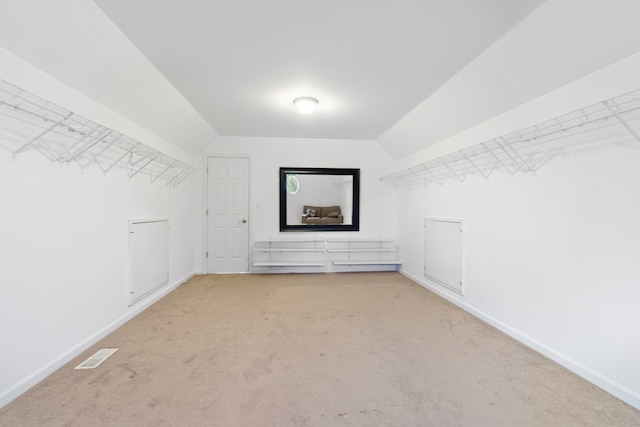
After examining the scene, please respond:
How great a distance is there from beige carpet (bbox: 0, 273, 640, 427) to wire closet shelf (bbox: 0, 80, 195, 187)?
1.45 metres

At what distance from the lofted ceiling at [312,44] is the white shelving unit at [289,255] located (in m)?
2.22

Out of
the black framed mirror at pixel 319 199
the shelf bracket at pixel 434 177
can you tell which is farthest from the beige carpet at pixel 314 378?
the black framed mirror at pixel 319 199

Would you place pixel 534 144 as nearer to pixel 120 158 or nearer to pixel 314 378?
pixel 314 378

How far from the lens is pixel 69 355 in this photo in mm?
2100

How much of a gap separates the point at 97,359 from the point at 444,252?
349cm

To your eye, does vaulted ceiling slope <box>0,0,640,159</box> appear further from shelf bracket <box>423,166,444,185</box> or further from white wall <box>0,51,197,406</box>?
shelf bracket <box>423,166,444,185</box>

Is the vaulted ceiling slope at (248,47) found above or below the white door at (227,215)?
above

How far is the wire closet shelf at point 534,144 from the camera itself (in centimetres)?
164

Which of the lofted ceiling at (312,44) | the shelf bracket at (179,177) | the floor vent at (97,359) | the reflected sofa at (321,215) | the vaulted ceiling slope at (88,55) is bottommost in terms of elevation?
the floor vent at (97,359)

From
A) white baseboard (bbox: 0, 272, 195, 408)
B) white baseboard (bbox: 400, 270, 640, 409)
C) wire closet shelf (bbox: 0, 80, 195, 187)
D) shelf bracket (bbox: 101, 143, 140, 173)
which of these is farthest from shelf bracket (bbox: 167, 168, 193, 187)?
white baseboard (bbox: 400, 270, 640, 409)

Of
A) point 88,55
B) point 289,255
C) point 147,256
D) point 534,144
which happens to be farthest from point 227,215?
point 534,144

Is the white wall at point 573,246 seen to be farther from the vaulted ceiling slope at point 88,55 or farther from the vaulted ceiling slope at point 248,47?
the vaulted ceiling slope at point 88,55

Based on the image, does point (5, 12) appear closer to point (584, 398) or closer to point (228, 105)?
point (228, 105)

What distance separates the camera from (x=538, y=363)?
2.09 m
